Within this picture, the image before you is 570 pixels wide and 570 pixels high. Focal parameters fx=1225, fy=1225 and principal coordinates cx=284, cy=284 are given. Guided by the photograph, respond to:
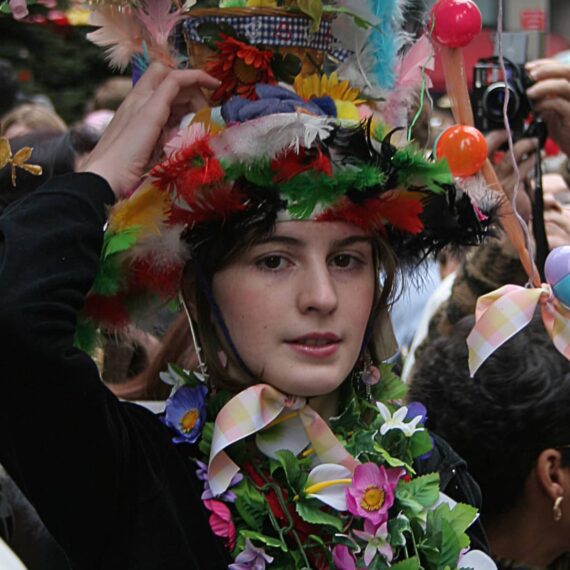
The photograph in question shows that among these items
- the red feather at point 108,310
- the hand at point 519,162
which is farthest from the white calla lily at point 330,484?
the hand at point 519,162

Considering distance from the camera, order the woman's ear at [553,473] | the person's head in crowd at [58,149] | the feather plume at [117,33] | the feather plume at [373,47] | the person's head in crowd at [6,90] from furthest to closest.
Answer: the person's head in crowd at [6,90] < the person's head in crowd at [58,149] < the woman's ear at [553,473] < the feather plume at [373,47] < the feather plume at [117,33]

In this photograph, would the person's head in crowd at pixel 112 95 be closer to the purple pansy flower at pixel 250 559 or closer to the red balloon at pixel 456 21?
the red balloon at pixel 456 21

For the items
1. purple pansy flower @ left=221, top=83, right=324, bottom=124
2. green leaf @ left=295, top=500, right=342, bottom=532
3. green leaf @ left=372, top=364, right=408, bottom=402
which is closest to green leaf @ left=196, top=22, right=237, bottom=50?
purple pansy flower @ left=221, top=83, right=324, bottom=124

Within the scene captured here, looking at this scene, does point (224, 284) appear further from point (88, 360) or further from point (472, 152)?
point (472, 152)

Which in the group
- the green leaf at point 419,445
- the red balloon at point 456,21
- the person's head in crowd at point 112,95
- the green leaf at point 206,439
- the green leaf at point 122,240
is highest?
the red balloon at point 456,21

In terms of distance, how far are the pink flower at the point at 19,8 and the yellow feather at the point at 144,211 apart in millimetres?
359

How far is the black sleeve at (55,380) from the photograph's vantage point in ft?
6.39

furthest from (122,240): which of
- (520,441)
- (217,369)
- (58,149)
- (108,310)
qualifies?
(58,149)

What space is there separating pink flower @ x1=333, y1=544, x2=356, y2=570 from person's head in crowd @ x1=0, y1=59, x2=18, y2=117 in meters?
3.42

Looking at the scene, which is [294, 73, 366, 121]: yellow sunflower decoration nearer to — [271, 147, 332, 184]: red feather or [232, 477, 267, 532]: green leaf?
[271, 147, 332, 184]: red feather

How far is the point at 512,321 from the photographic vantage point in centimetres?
222

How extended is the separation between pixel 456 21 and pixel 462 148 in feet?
0.77

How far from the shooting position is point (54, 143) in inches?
141

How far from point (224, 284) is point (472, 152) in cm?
52
